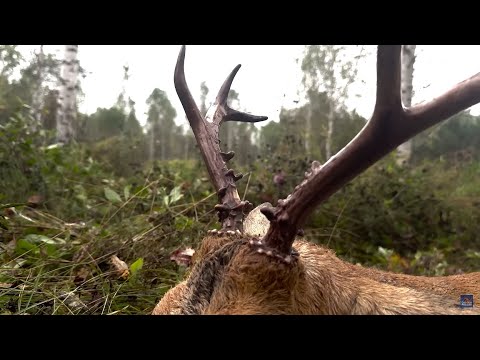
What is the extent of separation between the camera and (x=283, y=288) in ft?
5.44

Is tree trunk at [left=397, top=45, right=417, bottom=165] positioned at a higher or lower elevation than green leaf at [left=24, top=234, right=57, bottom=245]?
higher

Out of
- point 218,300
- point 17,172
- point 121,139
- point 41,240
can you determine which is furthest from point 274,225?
point 121,139

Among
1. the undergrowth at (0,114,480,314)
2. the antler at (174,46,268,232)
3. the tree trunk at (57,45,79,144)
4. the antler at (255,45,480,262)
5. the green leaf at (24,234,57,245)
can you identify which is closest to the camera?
the antler at (255,45,480,262)

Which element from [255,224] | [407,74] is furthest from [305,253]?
[407,74]

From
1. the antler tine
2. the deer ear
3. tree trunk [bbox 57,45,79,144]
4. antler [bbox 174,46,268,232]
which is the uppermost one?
tree trunk [bbox 57,45,79,144]

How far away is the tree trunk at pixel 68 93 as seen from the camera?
7.99 meters

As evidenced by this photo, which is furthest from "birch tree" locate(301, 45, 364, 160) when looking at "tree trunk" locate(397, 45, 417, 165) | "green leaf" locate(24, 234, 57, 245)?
"green leaf" locate(24, 234, 57, 245)

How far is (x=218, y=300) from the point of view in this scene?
1.65m

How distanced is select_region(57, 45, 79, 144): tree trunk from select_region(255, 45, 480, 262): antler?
717 cm

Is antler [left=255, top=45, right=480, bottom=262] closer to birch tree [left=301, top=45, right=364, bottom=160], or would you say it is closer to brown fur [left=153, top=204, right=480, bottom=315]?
brown fur [left=153, top=204, right=480, bottom=315]

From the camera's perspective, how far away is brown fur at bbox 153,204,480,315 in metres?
1.64

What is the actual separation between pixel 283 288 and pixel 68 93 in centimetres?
768
